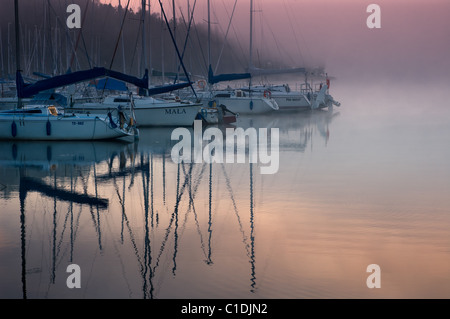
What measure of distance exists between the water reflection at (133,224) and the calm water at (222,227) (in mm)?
33

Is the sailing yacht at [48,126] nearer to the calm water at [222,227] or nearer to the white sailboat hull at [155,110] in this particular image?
the calm water at [222,227]

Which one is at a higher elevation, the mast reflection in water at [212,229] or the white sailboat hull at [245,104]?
the white sailboat hull at [245,104]

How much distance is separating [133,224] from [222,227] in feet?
5.70

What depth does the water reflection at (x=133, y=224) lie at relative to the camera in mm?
10375

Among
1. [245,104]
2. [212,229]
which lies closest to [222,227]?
[212,229]

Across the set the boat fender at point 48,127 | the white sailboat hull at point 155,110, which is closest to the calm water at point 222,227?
the boat fender at point 48,127

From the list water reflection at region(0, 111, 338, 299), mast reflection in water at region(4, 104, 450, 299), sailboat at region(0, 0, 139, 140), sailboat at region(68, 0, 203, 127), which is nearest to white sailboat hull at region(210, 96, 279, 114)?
sailboat at region(68, 0, 203, 127)

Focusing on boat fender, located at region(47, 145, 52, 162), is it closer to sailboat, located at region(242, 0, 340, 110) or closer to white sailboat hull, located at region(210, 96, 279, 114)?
white sailboat hull, located at region(210, 96, 279, 114)

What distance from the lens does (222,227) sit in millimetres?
14055

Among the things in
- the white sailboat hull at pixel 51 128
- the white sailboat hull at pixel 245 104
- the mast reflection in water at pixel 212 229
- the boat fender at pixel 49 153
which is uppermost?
the white sailboat hull at pixel 245 104

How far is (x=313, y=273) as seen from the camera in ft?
35.4

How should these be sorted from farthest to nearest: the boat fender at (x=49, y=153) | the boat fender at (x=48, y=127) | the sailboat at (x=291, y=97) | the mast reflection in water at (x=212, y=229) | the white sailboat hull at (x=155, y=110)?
the sailboat at (x=291, y=97), the white sailboat hull at (x=155, y=110), the boat fender at (x=48, y=127), the boat fender at (x=49, y=153), the mast reflection in water at (x=212, y=229)

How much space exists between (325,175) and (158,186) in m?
5.25

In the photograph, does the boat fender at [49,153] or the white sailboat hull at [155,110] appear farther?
the white sailboat hull at [155,110]
